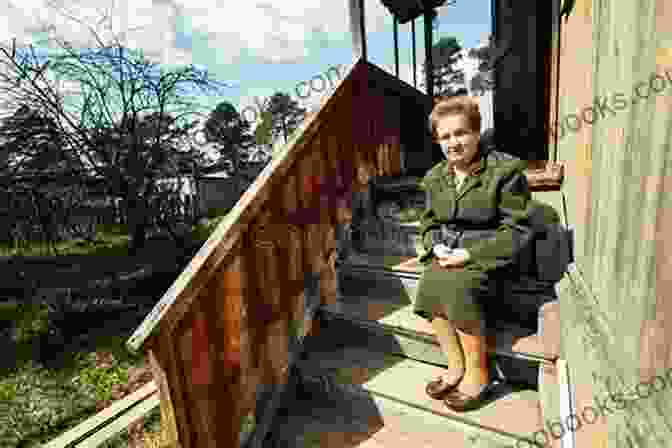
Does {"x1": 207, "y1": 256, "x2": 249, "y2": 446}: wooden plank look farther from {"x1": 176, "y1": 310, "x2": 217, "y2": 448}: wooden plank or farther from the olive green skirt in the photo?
the olive green skirt

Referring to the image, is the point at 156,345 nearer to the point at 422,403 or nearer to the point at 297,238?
the point at 297,238

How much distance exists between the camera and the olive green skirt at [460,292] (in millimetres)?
1709

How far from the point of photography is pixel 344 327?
2.33m

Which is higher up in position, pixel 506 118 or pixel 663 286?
pixel 506 118

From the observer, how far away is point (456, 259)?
1.78 meters

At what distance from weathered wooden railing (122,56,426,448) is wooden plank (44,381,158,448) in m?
0.91

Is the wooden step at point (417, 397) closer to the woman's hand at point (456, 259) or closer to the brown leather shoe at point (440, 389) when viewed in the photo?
the brown leather shoe at point (440, 389)

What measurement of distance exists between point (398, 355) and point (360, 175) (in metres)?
1.43

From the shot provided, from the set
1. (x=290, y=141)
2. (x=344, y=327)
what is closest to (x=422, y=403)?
(x=344, y=327)

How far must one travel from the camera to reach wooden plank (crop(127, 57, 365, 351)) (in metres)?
1.45

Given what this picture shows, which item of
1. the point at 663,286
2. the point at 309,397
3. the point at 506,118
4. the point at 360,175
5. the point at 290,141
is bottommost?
the point at 309,397

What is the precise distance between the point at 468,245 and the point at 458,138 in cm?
51

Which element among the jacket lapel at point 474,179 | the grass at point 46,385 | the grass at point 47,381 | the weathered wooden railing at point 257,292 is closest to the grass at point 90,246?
the grass at point 47,381

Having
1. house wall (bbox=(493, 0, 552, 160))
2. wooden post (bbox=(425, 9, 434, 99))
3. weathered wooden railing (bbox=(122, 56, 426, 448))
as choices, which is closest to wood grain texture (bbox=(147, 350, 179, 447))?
weathered wooden railing (bbox=(122, 56, 426, 448))
